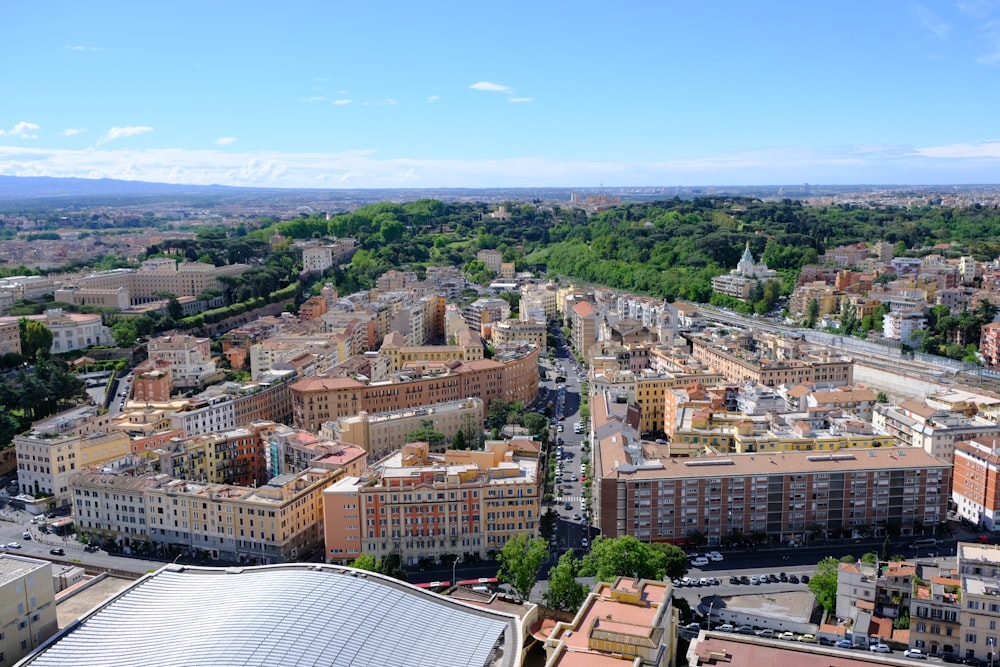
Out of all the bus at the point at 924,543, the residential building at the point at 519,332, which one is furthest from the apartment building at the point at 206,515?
the residential building at the point at 519,332

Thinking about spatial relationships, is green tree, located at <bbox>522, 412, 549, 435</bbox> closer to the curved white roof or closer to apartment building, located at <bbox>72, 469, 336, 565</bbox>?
apartment building, located at <bbox>72, 469, 336, 565</bbox>

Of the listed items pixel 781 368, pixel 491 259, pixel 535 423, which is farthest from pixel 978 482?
pixel 491 259

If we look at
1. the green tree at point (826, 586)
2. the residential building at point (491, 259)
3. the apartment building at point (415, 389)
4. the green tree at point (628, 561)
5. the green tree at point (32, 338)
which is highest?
the residential building at point (491, 259)

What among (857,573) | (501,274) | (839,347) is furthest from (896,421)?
(501,274)

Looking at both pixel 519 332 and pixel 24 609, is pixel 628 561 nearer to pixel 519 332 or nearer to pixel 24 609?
pixel 24 609

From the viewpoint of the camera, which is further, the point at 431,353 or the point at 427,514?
the point at 431,353

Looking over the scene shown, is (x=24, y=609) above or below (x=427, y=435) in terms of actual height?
above

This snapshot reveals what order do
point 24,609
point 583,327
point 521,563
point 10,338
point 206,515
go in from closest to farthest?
point 24,609, point 521,563, point 206,515, point 10,338, point 583,327

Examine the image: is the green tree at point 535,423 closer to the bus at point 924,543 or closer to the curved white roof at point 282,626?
the bus at point 924,543
